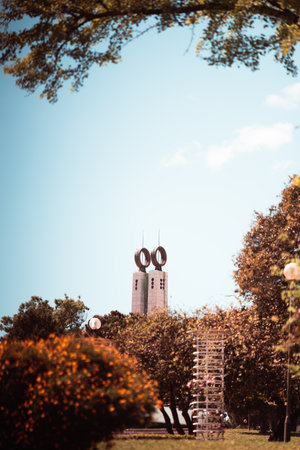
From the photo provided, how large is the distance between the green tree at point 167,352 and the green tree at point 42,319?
337 inches

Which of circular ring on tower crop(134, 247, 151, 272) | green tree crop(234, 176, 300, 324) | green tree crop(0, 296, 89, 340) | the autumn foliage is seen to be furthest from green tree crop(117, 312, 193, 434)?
circular ring on tower crop(134, 247, 151, 272)

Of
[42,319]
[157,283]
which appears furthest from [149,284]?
[42,319]

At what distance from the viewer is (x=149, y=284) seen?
87.1 m

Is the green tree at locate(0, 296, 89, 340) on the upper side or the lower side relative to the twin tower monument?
lower

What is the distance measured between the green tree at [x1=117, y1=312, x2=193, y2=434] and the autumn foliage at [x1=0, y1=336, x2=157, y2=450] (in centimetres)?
1487

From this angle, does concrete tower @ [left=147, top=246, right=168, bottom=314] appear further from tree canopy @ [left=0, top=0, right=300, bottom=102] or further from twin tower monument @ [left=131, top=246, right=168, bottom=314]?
tree canopy @ [left=0, top=0, right=300, bottom=102]

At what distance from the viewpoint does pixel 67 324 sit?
2633 inches

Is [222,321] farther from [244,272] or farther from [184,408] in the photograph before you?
[184,408]

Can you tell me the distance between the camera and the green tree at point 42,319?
140 ft

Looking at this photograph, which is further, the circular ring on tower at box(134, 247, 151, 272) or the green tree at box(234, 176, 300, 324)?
the circular ring on tower at box(134, 247, 151, 272)

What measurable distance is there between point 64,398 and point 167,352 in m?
16.6

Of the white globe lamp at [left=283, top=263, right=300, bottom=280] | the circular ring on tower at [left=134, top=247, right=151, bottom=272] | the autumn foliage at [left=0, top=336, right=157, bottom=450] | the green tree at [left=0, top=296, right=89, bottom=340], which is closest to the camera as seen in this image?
the autumn foliage at [left=0, top=336, right=157, bottom=450]

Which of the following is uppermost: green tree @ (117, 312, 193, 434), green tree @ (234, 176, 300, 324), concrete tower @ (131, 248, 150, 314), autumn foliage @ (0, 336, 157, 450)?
concrete tower @ (131, 248, 150, 314)

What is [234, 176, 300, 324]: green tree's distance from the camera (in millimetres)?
20703
